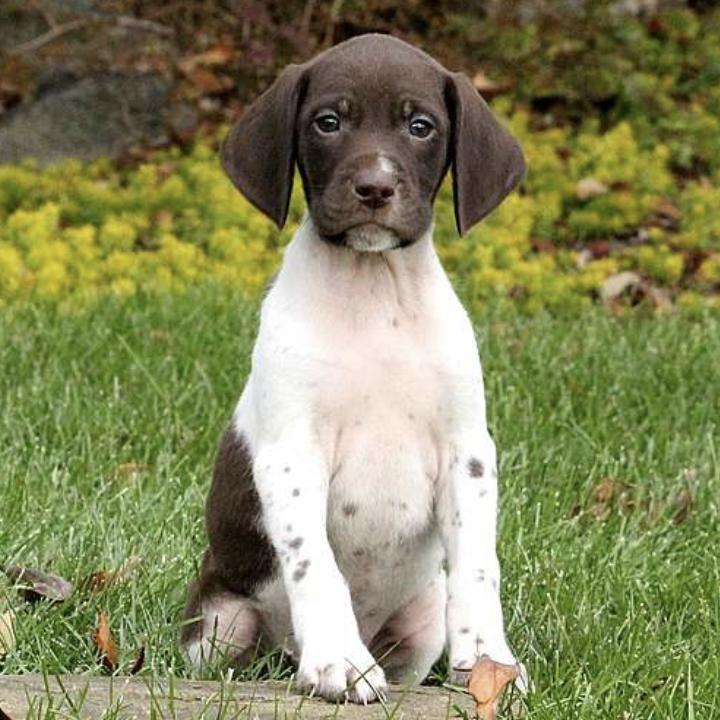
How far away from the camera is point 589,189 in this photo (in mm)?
10445

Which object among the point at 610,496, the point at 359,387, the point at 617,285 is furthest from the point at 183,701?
the point at 617,285

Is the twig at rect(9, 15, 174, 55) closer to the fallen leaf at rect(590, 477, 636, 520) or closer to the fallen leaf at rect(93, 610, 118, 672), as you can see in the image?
the fallen leaf at rect(590, 477, 636, 520)

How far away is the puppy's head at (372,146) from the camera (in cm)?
376

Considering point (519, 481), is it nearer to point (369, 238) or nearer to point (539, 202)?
point (369, 238)

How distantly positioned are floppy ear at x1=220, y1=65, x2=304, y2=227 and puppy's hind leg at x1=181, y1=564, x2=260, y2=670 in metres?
0.83

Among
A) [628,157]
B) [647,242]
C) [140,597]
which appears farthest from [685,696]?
[628,157]

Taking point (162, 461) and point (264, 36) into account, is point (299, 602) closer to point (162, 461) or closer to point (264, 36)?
point (162, 461)

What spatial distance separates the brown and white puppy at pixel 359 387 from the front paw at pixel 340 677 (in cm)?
1

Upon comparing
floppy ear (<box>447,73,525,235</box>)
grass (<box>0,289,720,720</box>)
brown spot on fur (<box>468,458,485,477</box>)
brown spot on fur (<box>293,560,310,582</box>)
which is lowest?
grass (<box>0,289,720,720</box>)

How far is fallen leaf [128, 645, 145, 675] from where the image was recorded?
392cm

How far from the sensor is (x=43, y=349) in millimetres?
6727

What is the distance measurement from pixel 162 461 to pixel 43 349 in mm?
1271

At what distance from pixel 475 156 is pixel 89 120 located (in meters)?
7.94

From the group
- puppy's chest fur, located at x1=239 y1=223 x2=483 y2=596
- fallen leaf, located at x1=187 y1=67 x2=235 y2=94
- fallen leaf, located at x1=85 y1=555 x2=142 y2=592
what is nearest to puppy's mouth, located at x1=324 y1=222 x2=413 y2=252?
puppy's chest fur, located at x1=239 y1=223 x2=483 y2=596
